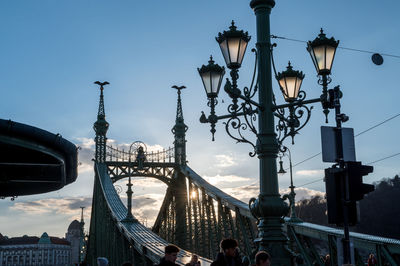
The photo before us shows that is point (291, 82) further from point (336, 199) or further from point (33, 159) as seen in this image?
point (33, 159)

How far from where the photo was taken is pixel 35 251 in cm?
15162

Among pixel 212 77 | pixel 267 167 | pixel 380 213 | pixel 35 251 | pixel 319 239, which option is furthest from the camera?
pixel 35 251

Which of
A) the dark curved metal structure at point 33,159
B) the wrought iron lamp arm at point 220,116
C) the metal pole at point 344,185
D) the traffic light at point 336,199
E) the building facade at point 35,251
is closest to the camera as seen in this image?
the metal pole at point 344,185

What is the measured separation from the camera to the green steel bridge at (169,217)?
18.9 meters

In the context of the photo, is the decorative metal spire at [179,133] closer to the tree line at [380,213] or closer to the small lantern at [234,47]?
the small lantern at [234,47]

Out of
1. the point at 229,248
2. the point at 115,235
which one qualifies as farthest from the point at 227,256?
the point at 115,235

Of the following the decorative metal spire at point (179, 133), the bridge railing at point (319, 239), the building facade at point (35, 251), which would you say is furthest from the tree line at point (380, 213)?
the building facade at point (35, 251)

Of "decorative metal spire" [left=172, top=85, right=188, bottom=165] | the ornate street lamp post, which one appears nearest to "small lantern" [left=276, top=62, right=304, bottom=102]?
the ornate street lamp post

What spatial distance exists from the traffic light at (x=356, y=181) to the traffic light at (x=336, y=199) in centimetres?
7

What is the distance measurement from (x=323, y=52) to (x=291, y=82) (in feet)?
3.07

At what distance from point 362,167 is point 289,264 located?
185 centimetres

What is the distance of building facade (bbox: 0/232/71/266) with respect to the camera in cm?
14812

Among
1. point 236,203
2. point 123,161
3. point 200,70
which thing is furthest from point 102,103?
point 200,70

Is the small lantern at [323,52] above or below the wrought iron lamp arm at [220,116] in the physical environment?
above
